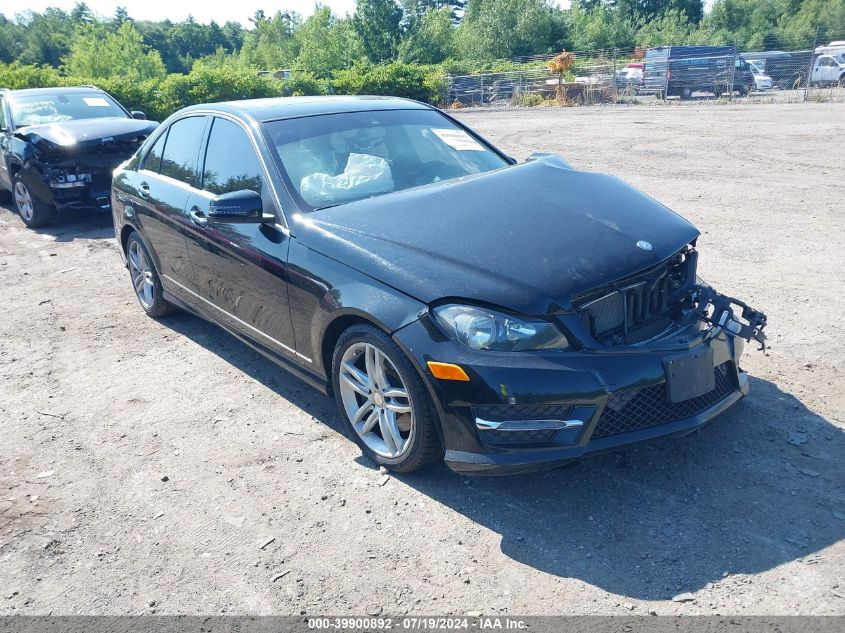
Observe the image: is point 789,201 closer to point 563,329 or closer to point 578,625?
point 563,329

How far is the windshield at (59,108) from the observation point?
9.65 m

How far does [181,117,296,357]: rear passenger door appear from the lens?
3832 millimetres

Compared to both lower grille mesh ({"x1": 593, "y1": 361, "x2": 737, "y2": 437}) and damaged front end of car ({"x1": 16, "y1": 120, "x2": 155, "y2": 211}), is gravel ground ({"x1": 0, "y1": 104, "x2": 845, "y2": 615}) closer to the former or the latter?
lower grille mesh ({"x1": 593, "y1": 361, "x2": 737, "y2": 437})

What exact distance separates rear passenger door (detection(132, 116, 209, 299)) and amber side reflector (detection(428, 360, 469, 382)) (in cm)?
243

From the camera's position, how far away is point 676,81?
99.0 feet

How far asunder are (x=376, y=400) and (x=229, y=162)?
6.36 ft

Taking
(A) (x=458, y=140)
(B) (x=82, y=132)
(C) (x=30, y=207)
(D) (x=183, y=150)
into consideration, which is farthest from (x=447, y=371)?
(C) (x=30, y=207)

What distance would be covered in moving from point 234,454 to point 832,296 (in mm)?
4504

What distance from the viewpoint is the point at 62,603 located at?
2.78 metres

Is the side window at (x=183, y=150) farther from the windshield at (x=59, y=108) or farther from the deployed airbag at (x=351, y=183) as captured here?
the windshield at (x=59, y=108)

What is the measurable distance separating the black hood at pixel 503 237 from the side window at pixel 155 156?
2175 millimetres

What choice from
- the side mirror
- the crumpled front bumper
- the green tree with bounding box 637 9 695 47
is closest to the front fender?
the crumpled front bumper

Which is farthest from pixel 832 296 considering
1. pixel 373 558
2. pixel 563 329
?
pixel 373 558

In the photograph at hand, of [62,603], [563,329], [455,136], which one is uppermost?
[455,136]
